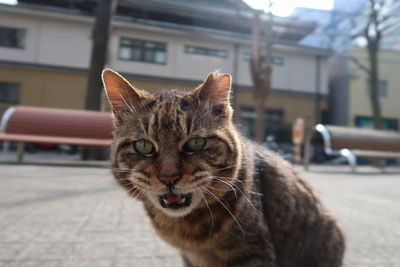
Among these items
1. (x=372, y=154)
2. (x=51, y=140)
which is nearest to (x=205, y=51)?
(x=372, y=154)

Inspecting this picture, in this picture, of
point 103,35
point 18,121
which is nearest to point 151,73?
point 103,35

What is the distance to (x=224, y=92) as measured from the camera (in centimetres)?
160

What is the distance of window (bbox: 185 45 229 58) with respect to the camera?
15.3m

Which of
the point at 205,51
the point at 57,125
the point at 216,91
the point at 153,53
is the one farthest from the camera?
the point at 205,51

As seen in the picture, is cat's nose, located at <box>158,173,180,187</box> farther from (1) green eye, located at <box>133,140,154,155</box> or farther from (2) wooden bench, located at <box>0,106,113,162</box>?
(2) wooden bench, located at <box>0,106,113,162</box>

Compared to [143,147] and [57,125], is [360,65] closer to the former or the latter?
[57,125]

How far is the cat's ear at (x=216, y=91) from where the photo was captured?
154 centimetres

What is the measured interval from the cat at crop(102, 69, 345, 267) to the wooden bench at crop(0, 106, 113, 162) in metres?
5.03

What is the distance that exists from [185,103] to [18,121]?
20.3ft

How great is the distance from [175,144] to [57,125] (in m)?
5.98

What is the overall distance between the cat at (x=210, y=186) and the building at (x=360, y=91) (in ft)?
57.2

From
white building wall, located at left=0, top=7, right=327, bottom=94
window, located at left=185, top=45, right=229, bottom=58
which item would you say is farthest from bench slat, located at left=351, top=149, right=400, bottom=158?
window, located at left=185, top=45, right=229, bottom=58

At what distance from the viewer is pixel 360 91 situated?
56.6 feet

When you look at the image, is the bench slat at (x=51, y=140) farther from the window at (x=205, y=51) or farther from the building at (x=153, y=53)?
the window at (x=205, y=51)
